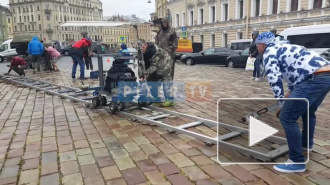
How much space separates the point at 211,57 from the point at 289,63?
16.3 meters

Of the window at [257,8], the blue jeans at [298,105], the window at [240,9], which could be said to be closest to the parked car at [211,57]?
the window at [257,8]

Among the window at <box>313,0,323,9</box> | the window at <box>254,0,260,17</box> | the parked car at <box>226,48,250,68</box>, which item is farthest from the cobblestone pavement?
the window at <box>254,0,260,17</box>

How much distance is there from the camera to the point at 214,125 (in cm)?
464

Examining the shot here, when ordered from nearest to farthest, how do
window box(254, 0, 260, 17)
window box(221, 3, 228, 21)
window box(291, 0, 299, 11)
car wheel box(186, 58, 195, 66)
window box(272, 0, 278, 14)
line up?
car wheel box(186, 58, 195, 66) → window box(291, 0, 299, 11) → window box(272, 0, 278, 14) → window box(254, 0, 260, 17) → window box(221, 3, 228, 21)

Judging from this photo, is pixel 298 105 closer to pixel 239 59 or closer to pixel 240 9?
pixel 239 59

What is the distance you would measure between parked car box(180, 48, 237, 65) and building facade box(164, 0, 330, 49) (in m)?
11.3

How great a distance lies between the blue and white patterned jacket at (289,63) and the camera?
2.83m

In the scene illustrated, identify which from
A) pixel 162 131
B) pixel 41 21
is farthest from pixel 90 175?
pixel 41 21

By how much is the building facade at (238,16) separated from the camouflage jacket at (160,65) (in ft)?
75.2

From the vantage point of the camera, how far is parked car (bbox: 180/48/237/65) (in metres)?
18.5

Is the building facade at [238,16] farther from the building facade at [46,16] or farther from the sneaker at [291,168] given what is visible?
the building facade at [46,16]

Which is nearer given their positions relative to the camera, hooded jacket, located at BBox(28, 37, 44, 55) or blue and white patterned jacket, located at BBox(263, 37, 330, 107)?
blue and white patterned jacket, located at BBox(263, 37, 330, 107)

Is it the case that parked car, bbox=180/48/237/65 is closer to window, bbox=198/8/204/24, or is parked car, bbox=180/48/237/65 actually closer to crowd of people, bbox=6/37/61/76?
crowd of people, bbox=6/37/61/76
